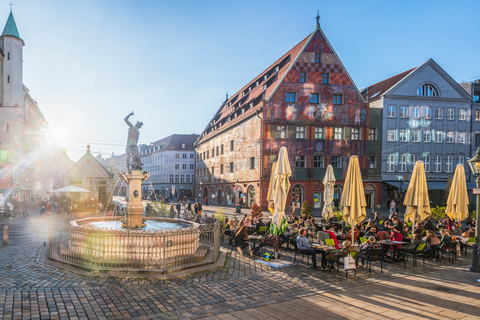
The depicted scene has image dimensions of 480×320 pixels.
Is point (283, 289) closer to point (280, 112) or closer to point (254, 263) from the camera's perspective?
point (254, 263)

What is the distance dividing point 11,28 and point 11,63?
502cm

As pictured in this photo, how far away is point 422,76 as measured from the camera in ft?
145

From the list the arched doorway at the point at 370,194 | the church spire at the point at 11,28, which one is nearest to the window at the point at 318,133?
the arched doorway at the point at 370,194

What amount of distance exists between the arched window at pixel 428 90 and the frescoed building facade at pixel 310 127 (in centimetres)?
869

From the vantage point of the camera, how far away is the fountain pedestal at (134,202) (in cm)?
1437

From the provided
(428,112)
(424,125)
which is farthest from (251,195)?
(428,112)

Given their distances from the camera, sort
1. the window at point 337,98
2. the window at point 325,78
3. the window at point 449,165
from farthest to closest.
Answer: the window at point 449,165 → the window at point 337,98 → the window at point 325,78

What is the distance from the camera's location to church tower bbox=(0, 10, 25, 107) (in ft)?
146

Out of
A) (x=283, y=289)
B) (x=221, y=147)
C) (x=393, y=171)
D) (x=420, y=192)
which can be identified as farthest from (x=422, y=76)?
(x=283, y=289)

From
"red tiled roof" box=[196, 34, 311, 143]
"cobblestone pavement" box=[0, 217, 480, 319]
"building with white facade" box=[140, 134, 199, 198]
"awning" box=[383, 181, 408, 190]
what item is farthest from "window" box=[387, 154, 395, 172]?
"building with white facade" box=[140, 134, 199, 198]

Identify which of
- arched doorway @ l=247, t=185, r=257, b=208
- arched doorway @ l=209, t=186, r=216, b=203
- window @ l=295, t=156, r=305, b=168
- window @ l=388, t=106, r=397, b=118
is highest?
window @ l=388, t=106, r=397, b=118

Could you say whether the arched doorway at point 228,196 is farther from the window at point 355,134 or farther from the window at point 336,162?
the window at point 355,134

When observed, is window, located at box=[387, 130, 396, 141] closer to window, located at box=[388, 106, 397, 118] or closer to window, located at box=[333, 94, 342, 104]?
window, located at box=[388, 106, 397, 118]

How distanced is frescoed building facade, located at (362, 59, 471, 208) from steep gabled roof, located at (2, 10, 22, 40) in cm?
4578
